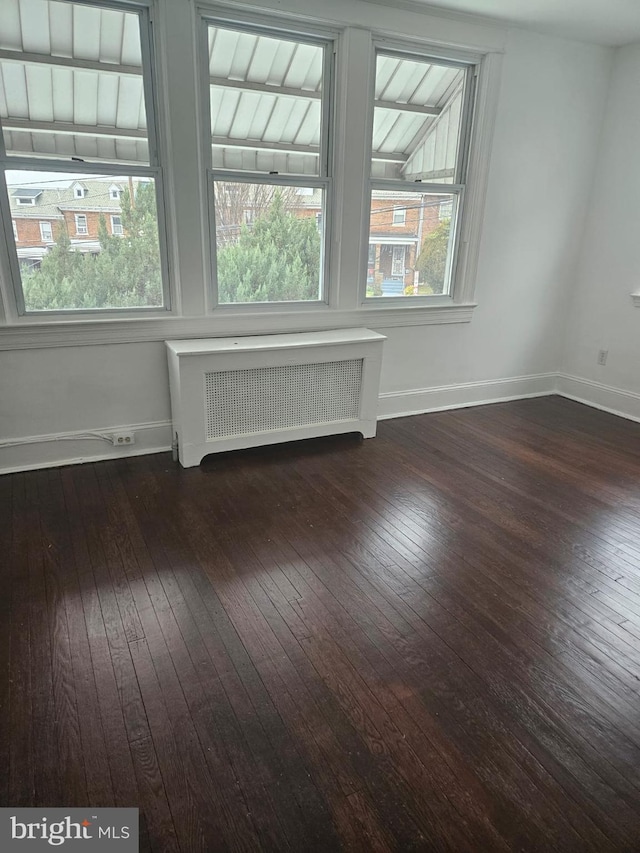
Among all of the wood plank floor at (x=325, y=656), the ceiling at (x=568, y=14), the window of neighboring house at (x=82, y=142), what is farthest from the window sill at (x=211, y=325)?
the ceiling at (x=568, y=14)

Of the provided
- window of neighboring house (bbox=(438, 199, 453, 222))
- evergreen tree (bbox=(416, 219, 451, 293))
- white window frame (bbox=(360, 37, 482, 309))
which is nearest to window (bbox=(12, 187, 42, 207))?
white window frame (bbox=(360, 37, 482, 309))

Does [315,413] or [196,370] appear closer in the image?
[196,370]

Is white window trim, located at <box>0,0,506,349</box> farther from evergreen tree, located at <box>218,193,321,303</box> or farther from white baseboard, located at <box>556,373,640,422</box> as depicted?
white baseboard, located at <box>556,373,640,422</box>

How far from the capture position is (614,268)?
4.22 metres

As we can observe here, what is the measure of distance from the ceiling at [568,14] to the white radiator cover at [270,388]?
206 cm

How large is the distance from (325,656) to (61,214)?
102 inches

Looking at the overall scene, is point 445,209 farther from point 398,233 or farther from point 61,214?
point 61,214

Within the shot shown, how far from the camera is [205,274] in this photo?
3.20m

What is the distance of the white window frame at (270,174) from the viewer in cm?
292

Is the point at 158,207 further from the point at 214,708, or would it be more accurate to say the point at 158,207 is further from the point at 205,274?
the point at 214,708

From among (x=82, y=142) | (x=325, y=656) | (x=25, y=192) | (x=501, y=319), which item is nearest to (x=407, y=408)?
(x=501, y=319)

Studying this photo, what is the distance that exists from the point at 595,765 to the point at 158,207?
10.3 ft

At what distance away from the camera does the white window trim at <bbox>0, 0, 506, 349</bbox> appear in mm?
2842

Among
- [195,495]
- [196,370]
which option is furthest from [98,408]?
[195,495]
